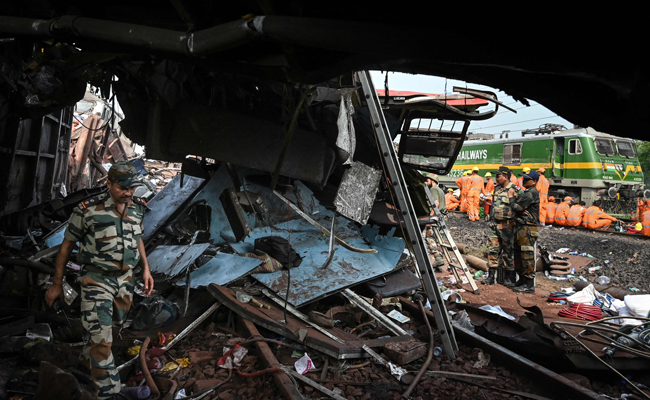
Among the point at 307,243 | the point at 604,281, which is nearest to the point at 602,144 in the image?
the point at 604,281

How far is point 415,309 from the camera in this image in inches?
198

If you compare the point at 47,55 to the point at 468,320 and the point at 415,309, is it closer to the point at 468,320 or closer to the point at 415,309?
the point at 415,309

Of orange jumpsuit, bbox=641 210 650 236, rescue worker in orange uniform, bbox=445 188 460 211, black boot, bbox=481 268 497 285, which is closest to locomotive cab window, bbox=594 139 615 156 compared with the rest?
orange jumpsuit, bbox=641 210 650 236

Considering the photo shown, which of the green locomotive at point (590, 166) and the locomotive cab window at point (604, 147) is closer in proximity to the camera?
the green locomotive at point (590, 166)

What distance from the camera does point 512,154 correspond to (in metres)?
17.9

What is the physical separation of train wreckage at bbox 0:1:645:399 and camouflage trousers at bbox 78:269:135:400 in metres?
0.16

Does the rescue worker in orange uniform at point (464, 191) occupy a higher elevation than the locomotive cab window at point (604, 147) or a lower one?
lower

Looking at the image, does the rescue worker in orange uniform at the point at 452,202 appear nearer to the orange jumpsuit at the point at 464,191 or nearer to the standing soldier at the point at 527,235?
the orange jumpsuit at the point at 464,191

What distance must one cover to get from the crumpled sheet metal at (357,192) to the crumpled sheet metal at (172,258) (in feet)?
6.66

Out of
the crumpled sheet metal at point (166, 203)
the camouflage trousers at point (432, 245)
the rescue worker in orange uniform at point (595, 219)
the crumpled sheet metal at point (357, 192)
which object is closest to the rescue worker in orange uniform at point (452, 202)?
the rescue worker in orange uniform at point (595, 219)

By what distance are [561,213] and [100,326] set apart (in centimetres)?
1525

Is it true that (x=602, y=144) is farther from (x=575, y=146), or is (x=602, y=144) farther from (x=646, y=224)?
(x=646, y=224)

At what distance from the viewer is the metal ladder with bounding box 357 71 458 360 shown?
3.93 meters

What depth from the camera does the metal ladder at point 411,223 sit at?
Result: 393 centimetres
